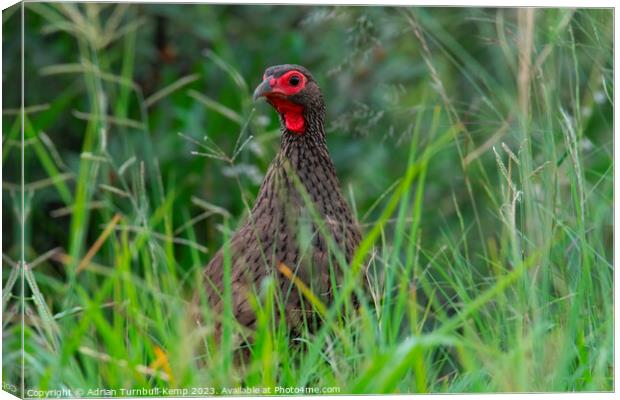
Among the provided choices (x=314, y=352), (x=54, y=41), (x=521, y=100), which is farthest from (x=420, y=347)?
(x=54, y=41)

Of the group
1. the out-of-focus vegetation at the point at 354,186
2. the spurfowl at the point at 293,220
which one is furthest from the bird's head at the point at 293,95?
the out-of-focus vegetation at the point at 354,186

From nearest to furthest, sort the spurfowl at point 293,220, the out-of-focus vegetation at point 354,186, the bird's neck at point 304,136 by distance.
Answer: the out-of-focus vegetation at point 354,186
the spurfowl at point 293,220
the bird's neck at point 304,136

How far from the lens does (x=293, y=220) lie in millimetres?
4090

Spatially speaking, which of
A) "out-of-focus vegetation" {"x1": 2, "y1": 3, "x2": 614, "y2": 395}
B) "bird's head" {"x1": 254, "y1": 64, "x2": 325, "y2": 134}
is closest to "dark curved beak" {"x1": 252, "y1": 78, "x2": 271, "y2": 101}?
"bird's head" {"x1": 254, "y1": 64, "x2": 325, "y2": 134}

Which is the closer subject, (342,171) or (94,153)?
(94,153)

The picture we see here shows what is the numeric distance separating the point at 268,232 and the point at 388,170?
1152 mm

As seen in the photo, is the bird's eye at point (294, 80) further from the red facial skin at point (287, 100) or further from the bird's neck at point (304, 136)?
the bird's neck at point (304, 136)

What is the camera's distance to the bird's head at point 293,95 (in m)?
4.07

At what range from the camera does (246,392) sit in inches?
150

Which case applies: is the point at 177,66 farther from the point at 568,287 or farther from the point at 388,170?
the point at 568,287

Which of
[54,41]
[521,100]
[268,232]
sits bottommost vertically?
[268,232]

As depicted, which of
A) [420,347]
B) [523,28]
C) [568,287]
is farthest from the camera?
[523,28]

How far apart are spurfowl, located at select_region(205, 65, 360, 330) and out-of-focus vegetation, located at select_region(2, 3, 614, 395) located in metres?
0.11

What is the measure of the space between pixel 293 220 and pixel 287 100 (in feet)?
1.13
